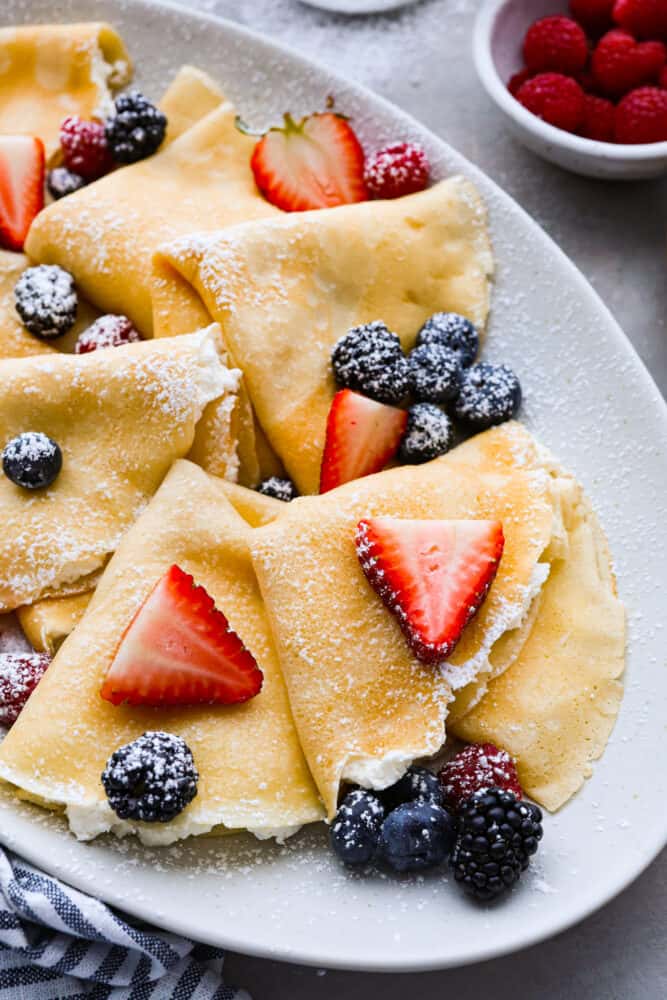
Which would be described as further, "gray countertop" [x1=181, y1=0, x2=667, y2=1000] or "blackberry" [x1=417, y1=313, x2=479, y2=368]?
"blackberry" [x1=417, y1=313, x2=479, y2=368]

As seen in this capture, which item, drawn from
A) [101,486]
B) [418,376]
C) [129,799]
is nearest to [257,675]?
[129,799]

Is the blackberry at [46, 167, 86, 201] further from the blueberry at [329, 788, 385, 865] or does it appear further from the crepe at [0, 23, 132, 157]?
the blueberry at [329, 788, 385, 865]

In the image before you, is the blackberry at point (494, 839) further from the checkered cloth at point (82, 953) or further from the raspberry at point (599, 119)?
the raspberry at point (599, 119)

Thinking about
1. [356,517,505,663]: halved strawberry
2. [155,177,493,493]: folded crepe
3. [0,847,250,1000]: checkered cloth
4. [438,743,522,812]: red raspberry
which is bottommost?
[0,847,250,1000]: checkered cloth

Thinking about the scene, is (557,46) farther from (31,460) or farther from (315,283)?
(31,460)


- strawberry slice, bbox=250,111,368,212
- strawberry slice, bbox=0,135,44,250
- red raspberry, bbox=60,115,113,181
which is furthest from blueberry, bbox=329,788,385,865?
red raspberry, bbox=60,115,113,181

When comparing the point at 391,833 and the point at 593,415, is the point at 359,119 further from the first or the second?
the point at 391,833

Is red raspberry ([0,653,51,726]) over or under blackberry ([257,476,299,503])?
under

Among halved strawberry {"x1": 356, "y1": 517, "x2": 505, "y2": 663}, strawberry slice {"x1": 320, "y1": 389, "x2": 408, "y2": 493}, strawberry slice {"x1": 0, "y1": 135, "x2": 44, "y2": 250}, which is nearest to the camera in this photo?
halved strawberry {"x1": 356, "y1": 517, "x2": 505, "y2": 663}
